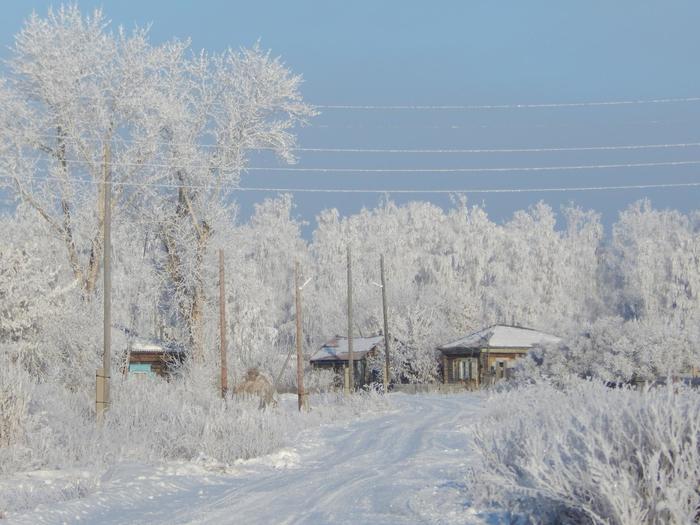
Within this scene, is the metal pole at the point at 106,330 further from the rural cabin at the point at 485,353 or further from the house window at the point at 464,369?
the house window at the point at 464,369

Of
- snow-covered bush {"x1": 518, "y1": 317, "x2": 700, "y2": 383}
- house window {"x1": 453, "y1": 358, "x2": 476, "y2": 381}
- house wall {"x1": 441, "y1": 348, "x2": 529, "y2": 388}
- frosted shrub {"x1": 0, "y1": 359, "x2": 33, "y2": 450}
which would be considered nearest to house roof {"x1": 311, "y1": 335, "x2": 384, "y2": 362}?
house window {"x1": 453, "y1": 358, "x2": 476, "y2": 381}

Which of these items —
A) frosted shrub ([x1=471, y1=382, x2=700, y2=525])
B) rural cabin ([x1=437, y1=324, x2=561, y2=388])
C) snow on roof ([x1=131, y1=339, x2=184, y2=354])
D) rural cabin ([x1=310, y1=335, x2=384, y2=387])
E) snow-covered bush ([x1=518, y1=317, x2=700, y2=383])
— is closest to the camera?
frosted shrub ([x1=471, y1=382, x2=700, y2=525])

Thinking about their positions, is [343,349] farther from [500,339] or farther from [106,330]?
[106,330]

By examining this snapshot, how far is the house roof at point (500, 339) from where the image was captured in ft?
176

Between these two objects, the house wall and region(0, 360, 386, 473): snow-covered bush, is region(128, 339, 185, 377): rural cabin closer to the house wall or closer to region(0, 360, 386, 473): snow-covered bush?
the house wall

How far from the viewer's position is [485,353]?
53906mm

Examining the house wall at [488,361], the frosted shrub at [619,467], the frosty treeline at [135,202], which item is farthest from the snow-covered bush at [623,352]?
the frosted shrub at [619,467]

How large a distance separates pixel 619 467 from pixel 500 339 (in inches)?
1865

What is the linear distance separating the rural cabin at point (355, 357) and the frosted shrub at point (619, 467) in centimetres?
4925

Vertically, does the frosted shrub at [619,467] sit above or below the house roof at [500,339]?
below

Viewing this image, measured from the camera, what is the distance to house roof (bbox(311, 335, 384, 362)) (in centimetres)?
5956

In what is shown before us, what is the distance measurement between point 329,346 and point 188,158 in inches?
1157

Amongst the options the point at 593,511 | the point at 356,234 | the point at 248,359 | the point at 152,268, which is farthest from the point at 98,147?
the point at 356,234

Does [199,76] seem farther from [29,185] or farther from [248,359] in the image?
[248,359]
